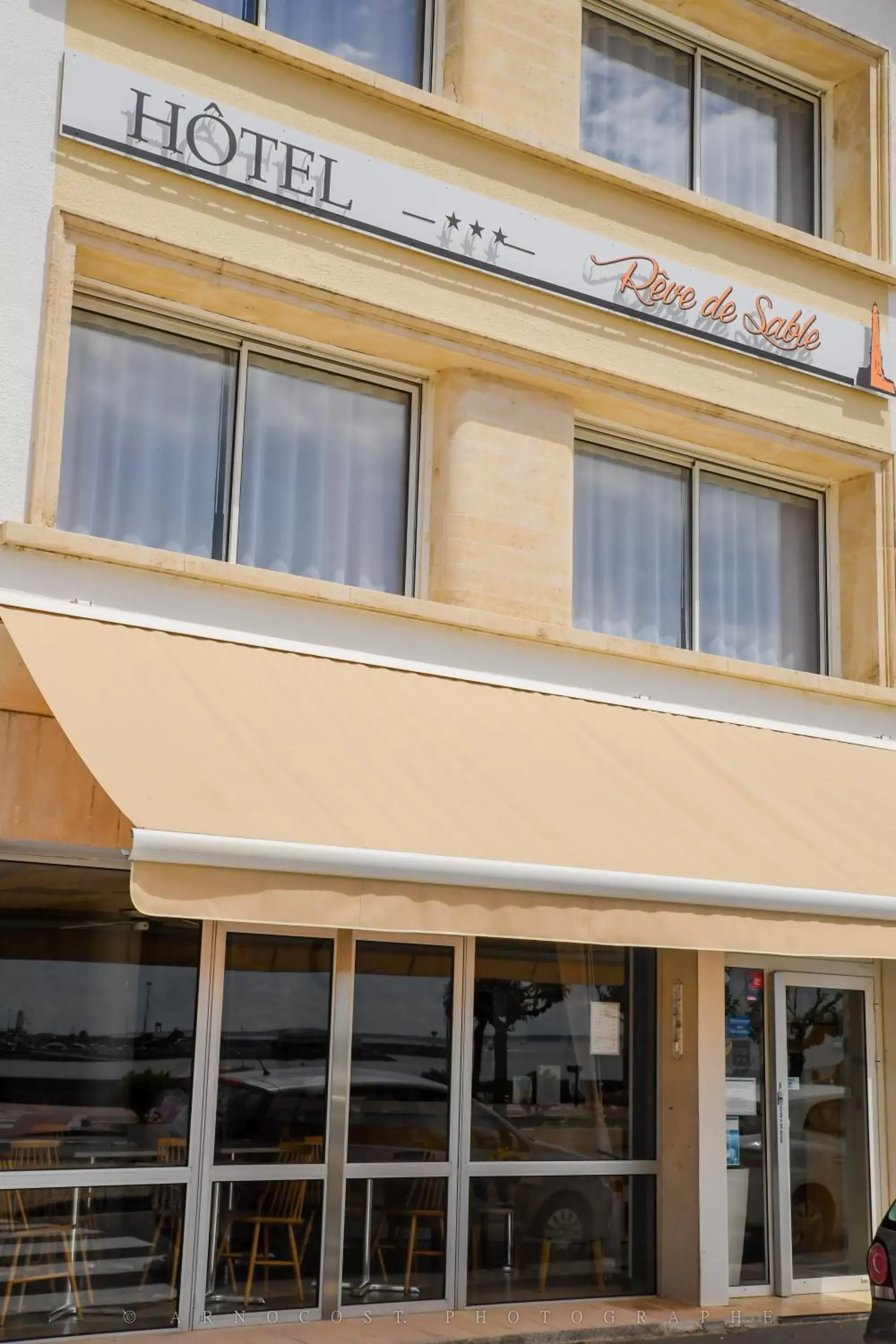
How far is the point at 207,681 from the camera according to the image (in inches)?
333

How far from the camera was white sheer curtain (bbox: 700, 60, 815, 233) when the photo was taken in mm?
12711

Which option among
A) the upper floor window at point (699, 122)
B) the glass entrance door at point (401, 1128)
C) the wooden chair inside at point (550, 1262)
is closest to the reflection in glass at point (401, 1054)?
the glass entrance door at point (401, 1128)

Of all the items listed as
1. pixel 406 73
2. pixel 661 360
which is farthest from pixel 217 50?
pixel 661 360

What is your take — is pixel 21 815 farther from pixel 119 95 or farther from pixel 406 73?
pixel 406 73

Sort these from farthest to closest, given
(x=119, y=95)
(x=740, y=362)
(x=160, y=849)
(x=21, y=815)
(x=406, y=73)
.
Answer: (x=740, y=362), (x=406, y=73), (x=119, y=95), (x=21, y=815), (x=160, y=849)

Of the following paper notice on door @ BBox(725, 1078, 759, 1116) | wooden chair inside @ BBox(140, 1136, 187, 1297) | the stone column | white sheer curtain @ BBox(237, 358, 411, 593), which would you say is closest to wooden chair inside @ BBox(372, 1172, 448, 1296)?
wooden chair inside @ BBox(140, 1136, 187, 1297)

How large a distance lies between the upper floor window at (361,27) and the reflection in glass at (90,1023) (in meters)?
5.71

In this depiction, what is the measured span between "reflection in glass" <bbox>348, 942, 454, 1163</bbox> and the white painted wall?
3.92 m

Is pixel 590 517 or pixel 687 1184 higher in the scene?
pixel 590 517

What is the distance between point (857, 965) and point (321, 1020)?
15.8ft

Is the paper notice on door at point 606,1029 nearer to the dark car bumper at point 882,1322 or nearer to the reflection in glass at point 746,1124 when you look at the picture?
the reflection in glass at point 746,1124

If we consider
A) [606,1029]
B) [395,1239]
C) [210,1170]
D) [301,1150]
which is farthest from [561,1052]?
[210,1170]

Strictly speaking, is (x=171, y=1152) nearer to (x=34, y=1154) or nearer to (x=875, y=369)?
(x=34, y=1154)

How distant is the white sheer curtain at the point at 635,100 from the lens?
39.2ft
